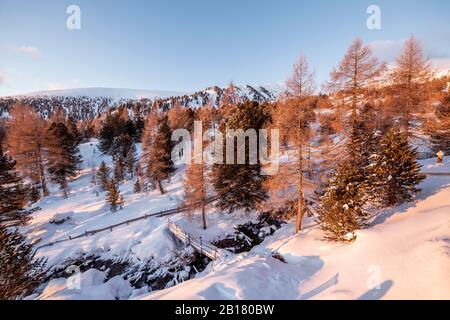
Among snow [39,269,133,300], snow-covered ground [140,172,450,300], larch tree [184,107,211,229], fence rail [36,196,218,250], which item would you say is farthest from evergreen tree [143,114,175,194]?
snow-covered ground [140,172,450,300]

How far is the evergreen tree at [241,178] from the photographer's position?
59.4 feet

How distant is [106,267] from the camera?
53.7 feet

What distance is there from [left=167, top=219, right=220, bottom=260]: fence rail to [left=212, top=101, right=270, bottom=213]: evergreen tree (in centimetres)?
389

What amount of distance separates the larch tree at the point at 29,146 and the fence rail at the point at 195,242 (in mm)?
26975

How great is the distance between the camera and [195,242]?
16.0m

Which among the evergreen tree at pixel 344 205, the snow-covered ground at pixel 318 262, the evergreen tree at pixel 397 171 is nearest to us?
the snow-covered ground at pixel 318 262

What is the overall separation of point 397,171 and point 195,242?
518 inches

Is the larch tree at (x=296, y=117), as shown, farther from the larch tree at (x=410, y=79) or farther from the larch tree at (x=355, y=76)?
the larch tree at (x=410, y=79)

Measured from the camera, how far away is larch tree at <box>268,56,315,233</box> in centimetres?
1164

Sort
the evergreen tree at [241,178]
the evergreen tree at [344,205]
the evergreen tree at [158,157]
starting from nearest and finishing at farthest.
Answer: the evergreen tree at [344,205] → the evergreen tree at [241,178] → the evergreen tree at [158,157]

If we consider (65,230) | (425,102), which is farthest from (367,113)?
(65,230)

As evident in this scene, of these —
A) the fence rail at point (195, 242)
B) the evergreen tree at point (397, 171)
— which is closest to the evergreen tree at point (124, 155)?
the fence rail at point (195, 242)
